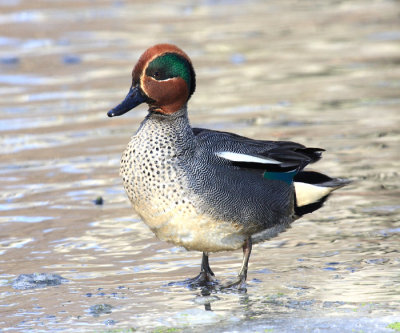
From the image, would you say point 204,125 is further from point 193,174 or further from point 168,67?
Answer: point 193,174

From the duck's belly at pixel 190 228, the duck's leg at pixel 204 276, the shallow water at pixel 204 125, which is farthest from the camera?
the duck's leg at pixel 204 276

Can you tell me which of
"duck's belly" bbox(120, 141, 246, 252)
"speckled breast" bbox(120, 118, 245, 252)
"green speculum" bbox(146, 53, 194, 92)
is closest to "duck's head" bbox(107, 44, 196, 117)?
"green speculum" bbox(146, 53, 194, 92)

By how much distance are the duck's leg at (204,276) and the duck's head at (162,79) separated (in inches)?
36.6

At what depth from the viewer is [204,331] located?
4500 mm

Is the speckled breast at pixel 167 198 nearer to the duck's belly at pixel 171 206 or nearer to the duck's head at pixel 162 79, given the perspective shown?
the duck's belly at pixel 171 206

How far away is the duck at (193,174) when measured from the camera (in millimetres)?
5172

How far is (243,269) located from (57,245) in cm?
151

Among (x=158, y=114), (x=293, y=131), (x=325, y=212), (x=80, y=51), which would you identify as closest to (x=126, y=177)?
(x=158, y=114)

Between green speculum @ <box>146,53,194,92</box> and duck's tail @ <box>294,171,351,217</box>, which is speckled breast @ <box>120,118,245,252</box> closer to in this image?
green speculum @ <box>146,53,194,92</box>

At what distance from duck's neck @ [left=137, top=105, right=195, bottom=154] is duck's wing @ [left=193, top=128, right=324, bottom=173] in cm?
11

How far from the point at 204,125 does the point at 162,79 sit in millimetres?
3905

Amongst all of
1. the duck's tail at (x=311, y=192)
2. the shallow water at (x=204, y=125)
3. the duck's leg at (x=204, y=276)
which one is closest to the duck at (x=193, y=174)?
the duck's leg at (x=204, y=276)

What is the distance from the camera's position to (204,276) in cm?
544

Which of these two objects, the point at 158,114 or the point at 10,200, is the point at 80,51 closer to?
the point at 10,200
